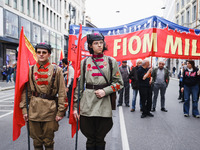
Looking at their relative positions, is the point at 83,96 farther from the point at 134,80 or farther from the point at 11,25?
the point at 11,25

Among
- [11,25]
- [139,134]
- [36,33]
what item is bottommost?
[139,134]

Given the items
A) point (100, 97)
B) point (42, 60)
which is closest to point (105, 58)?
point (100, 97)

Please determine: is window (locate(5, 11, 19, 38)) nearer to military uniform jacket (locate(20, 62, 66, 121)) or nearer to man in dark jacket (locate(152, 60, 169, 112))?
man in dark jacket (locate(152, 60, 169, 112))

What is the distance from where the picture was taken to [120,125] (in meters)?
5.70

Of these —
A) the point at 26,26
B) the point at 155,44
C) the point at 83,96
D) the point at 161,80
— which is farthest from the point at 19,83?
the point at 26,26

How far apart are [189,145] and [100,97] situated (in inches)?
104

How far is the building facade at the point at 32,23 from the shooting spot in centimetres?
2237

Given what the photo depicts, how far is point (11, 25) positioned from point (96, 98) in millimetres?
23520

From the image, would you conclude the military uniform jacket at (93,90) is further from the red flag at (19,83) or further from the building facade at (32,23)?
the building facade at (32,23)

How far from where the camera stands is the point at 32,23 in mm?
28078

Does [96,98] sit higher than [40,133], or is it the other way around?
[96,98]

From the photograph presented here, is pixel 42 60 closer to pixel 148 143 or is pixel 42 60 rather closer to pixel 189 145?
pixel 148 143

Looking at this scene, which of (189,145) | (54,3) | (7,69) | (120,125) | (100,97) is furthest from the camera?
(54,3)

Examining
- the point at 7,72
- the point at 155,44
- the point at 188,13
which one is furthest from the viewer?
the point at 188,13
